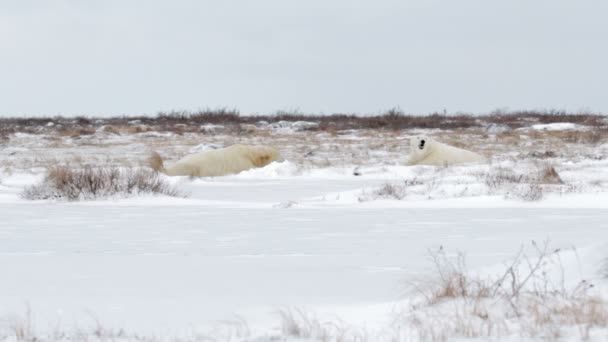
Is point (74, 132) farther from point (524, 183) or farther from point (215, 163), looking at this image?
point (524, 183)

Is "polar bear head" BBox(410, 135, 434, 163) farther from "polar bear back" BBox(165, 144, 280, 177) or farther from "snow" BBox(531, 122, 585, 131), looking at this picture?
"snow" BBox(531, 122, 585, 131)

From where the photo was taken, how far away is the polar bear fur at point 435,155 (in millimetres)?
15578

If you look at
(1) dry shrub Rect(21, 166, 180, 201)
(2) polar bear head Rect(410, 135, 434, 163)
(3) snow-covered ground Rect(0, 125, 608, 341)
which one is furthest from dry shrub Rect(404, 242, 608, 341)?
(2) polar bear head Rect(410, 135, 434, 163)

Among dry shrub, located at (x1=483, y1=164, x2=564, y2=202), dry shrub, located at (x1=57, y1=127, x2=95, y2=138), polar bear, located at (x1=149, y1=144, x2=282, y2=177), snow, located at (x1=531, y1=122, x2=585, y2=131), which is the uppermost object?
snow, located at (x1=531, y1=122, x2=585, y2=131)

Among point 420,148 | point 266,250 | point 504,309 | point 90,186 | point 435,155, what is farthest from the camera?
point 420,148

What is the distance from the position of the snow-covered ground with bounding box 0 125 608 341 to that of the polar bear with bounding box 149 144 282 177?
8.88 feet

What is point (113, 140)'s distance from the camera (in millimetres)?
26000

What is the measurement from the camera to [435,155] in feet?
51.5

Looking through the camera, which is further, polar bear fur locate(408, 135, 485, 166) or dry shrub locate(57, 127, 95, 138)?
dry shrub locate(57, 127, 95, 138)

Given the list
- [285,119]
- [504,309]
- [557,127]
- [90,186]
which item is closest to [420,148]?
[90,186]

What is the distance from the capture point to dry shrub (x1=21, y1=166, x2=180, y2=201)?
9.48 meters

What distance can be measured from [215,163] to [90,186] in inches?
197

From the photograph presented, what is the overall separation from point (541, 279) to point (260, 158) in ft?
38.8

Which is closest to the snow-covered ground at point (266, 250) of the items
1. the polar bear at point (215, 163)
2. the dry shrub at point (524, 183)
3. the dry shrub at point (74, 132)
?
the dry shrub at point (524, 183)
